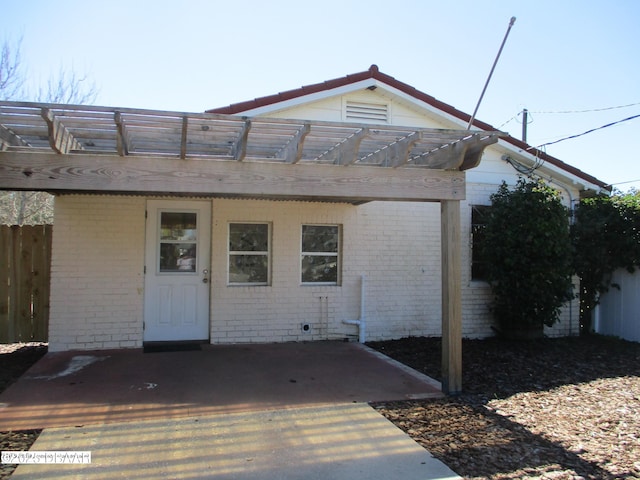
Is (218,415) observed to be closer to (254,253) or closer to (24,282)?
(254,253)

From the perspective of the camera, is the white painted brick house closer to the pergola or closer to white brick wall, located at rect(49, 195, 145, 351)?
white brick wall, located at rect(49, 195, 145, 351)

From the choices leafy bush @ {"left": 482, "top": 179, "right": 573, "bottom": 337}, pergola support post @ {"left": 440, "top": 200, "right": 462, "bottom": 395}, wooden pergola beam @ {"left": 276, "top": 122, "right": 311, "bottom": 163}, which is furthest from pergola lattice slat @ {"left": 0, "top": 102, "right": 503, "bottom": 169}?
leafy bush @ {"left": 482, "top": 179, "right": 573, "bottom": 337}

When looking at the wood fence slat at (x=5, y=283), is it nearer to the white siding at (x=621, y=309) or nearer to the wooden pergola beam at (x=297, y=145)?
the wooden pergola beam at (x=297, y=145)

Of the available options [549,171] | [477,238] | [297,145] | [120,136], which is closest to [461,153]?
[297,145]

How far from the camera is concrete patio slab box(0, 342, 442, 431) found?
4754 millimetres

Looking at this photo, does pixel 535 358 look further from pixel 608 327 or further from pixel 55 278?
pixel 55 278

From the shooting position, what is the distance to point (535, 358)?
7.57 meters

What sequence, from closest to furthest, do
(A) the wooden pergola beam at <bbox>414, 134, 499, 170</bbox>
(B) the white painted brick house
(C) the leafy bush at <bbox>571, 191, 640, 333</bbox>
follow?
(A) the wooden pergola beam at <bbox>414, 134, 499, 170</bbox> < (B) the white painted brick house < (C) the leafy bush at <bbox>571, 191, 640, 333</bbox>

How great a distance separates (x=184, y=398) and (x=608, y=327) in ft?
29.0

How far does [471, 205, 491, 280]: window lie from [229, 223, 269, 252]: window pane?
12.9 ft

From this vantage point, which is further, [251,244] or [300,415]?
[251,244]

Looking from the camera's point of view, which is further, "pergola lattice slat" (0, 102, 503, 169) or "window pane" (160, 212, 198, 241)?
"window pane" (160, 212, 198, 241)

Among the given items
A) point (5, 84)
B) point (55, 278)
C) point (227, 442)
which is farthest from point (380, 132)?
point (5, 84)

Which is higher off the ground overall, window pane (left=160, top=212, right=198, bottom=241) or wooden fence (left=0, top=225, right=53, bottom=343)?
window pane (left=160, top=212, right=198, bottom=241)
